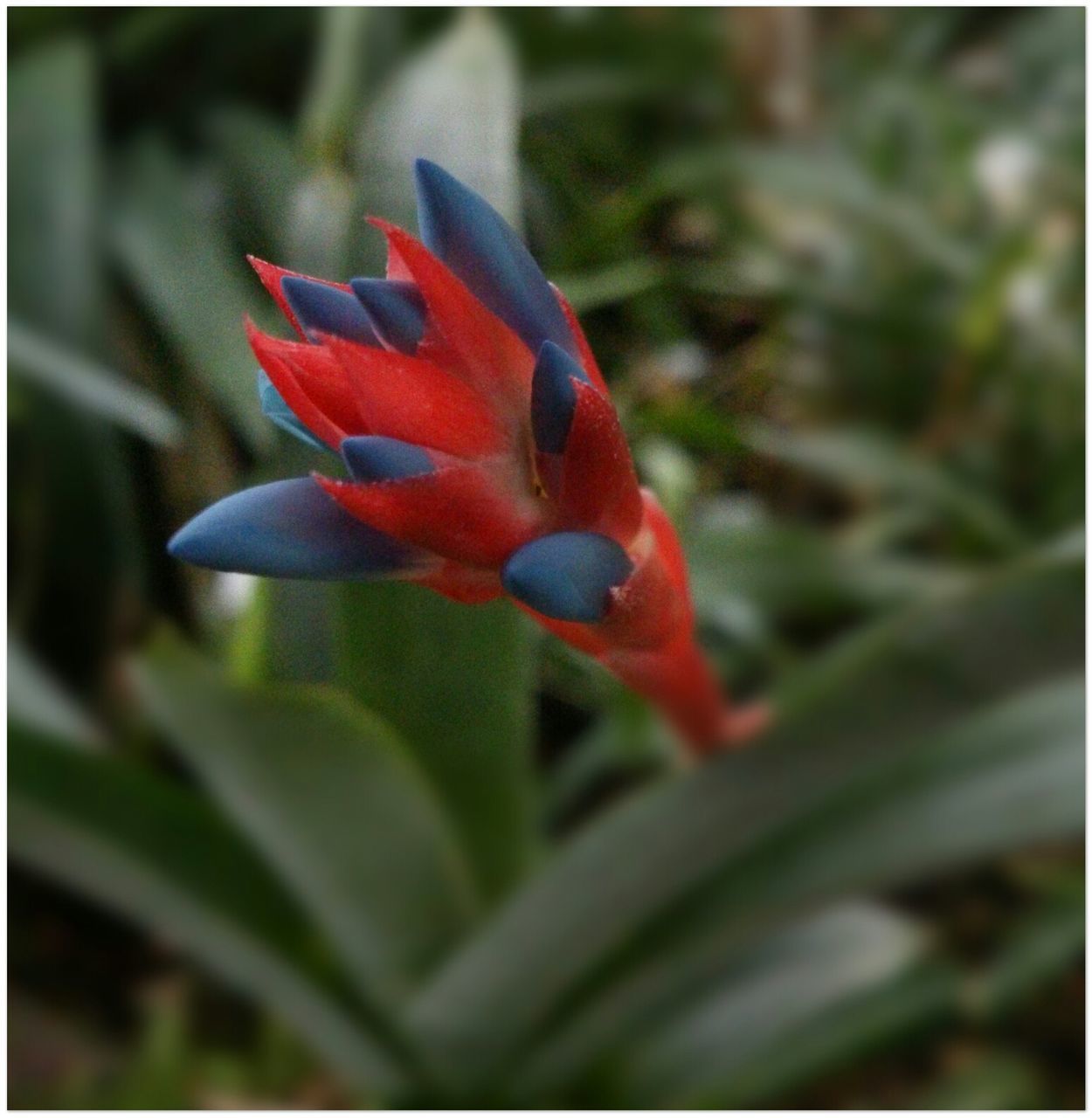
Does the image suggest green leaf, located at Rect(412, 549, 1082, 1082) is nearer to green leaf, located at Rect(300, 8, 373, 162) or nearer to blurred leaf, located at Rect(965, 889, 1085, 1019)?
blurred leaf, located at Rect(965, 889, 1085, 1019)

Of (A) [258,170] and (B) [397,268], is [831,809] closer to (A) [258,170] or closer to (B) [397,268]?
(B) [397,268]

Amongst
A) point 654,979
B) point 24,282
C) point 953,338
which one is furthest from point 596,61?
point 654,979

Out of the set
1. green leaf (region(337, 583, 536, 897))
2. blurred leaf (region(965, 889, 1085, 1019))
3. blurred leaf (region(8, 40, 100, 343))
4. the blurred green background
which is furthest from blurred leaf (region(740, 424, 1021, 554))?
blurred leaf (region(8, 40, 100, 343))

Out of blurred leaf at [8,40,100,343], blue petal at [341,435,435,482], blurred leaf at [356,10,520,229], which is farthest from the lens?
blurred leaf at [8,40,100,343]

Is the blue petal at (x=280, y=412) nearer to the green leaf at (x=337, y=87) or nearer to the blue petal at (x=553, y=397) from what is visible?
the blue petal at (x=553, y=397)

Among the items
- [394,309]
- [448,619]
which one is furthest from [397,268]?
[448,619]

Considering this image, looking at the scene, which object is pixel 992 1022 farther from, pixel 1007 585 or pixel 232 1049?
pixel 232 1049
